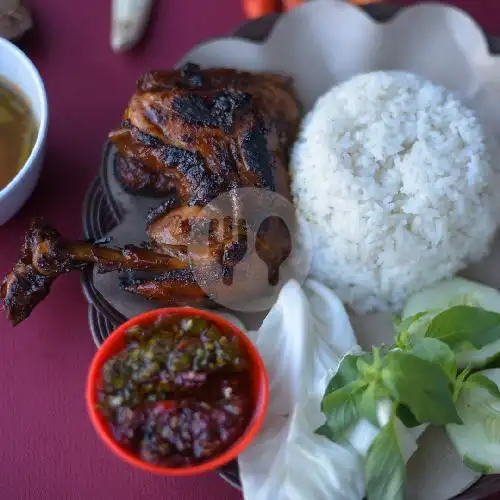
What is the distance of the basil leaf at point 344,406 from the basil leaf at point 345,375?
31 mm

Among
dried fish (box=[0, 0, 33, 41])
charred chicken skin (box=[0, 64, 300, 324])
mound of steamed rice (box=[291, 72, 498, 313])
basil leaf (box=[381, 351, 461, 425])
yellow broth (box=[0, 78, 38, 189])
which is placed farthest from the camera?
dried fish (box=[0, 0, 33, 41])

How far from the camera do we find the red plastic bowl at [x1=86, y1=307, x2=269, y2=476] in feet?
5.13

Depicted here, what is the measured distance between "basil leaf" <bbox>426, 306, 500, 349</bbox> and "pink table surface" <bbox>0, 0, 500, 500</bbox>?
71 cm

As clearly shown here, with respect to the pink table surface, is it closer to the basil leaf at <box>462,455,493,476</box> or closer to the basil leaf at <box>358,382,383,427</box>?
the basil leaf at <box>358,382,383,427</box>

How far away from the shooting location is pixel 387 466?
61.0 inches

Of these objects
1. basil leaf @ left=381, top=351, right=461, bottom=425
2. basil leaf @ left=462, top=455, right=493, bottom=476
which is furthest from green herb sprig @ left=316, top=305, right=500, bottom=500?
basil leaf @ left=462, top=455, right=493, bottom=476

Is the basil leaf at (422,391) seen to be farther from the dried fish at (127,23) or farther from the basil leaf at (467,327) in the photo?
the dried fish at (127,23)

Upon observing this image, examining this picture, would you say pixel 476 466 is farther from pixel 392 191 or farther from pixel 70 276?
pixel 70 276

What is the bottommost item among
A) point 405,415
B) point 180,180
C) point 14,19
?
point 405,415

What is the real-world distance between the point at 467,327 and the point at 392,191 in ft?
1.64

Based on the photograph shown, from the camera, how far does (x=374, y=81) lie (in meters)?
2.10

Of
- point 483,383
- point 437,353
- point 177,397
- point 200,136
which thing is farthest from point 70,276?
point 483,383

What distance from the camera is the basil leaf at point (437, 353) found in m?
1.60

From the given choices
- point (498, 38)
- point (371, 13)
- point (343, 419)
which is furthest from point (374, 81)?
point (343, 419)
